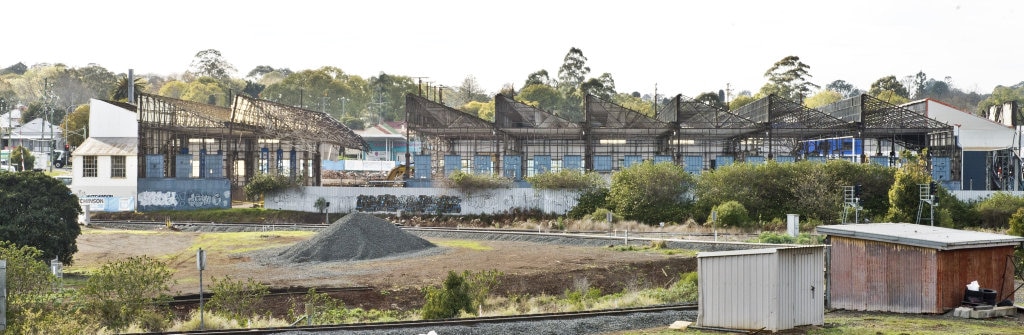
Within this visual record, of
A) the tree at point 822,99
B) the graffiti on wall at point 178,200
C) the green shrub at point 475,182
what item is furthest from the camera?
the tree at point 822,99

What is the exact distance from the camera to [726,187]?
60625 millimetres

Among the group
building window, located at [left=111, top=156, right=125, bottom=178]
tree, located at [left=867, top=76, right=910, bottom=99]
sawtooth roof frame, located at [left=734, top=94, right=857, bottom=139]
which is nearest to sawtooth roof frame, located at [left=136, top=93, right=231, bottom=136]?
building window, located at [left=111, top=156, right=125, bottom=178]

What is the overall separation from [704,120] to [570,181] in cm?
1622

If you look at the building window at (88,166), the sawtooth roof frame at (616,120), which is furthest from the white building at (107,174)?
the sawtooth roof frame at (616,120)

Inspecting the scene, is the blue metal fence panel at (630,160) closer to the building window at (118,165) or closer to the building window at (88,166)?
the building window at (118,165)

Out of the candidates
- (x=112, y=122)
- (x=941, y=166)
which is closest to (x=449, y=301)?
(x=941, y=166)

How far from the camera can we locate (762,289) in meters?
22.3

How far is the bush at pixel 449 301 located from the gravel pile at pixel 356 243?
1826 cm

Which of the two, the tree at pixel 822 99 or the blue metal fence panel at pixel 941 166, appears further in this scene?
the tree at pixel 822 99

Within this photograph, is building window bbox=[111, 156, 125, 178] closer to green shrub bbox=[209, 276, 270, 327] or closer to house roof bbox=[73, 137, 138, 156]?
house roof bbox=[73, 137, 138, 156]

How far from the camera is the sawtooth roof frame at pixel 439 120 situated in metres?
75.5

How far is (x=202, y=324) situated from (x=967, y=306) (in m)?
20.3

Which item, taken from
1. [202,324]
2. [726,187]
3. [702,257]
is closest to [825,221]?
[726,187]

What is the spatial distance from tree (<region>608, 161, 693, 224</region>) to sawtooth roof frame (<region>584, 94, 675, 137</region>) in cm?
1308
